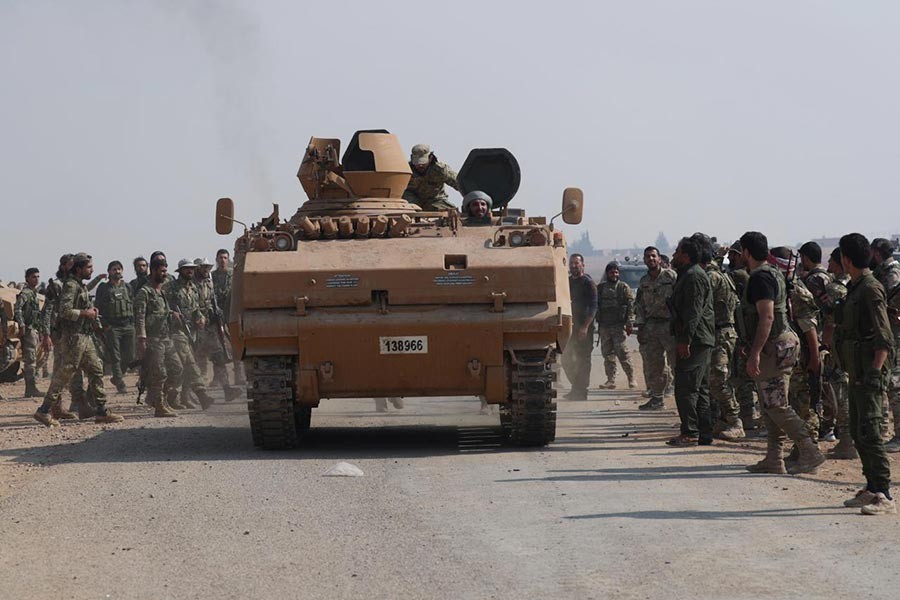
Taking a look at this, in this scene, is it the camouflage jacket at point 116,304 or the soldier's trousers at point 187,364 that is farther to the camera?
the camouflage jacket at point 116,304

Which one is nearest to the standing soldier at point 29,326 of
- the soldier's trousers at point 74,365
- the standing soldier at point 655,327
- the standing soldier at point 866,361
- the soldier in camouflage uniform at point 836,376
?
the soldier's trousers at point 74,365

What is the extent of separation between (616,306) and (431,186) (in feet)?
18.9

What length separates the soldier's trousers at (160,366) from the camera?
59.6ft

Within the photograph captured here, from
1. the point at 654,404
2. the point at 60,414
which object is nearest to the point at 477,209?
the point at 654,404

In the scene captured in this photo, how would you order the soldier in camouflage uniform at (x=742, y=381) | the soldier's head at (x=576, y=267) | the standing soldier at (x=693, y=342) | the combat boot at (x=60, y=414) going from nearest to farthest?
the standing soldier at (x=693, y=342)
the soldier in camouflage uniform at (x=742, y=381)
the combat boot at (x=60, y=414)
the soldier's head at (x=576, y=267)

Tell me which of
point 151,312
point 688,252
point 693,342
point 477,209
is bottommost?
point 693,342

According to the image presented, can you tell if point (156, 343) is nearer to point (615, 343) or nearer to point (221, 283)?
point (221, 283)

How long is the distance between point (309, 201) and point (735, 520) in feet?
24.0

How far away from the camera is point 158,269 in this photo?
18516 mm

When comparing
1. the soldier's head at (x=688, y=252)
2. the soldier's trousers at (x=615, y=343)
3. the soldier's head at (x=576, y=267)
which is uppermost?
the soldier's head at (x=688, y=252)

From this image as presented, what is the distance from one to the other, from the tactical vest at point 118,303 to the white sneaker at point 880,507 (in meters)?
14.9

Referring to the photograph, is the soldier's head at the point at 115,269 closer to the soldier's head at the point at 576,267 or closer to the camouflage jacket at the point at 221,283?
the camouflage jacket at the point at 221,283

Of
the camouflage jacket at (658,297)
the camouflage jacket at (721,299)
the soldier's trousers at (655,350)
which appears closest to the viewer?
the camouflage jacket at (721,299)

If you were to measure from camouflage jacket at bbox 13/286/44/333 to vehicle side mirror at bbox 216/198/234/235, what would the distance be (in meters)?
9.57
